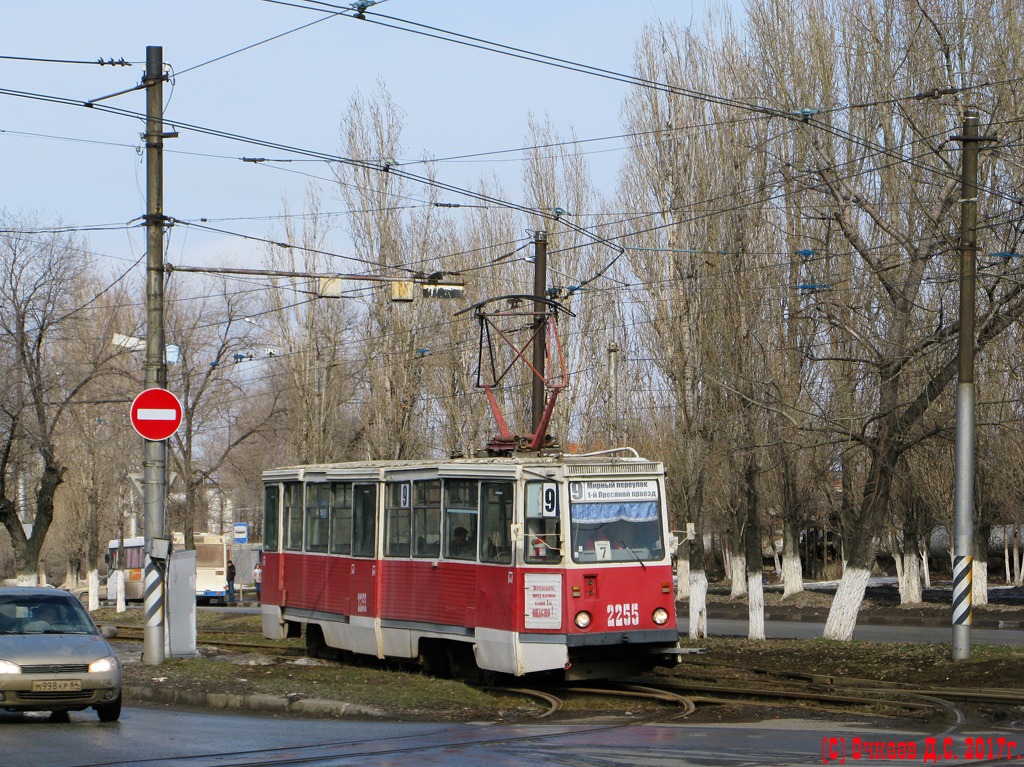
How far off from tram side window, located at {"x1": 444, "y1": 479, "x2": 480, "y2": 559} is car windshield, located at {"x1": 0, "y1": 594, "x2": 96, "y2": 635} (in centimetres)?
477

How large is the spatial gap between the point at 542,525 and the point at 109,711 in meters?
5.34

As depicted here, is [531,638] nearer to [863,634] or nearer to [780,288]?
[780,288]

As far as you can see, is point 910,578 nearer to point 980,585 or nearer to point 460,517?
point 980,585

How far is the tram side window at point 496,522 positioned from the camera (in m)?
15.1

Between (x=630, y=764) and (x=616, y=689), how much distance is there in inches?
A: 240

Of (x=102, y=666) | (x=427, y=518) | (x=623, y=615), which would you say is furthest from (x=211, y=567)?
(x=102, y=666)

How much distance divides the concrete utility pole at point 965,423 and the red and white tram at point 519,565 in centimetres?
408

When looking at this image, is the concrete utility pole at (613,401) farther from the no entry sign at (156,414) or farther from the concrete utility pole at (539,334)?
the no entry sign at (156,414)

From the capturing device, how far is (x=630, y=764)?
9.23 m

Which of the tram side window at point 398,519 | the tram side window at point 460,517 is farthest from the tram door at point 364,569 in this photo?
the tram side window at point 460,517

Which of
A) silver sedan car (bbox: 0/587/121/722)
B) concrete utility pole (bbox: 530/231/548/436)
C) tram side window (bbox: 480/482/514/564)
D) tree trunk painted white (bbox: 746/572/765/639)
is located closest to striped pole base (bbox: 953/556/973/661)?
tram side window (bbox: 480/482/514/564)

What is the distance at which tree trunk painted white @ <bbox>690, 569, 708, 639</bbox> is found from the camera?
23.8 m

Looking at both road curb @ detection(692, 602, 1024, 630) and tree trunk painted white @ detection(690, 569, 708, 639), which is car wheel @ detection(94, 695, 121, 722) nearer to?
tree trunk painted white @ detection(690, 569, 708, 639)

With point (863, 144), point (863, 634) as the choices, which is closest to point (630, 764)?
point (863, 144)
